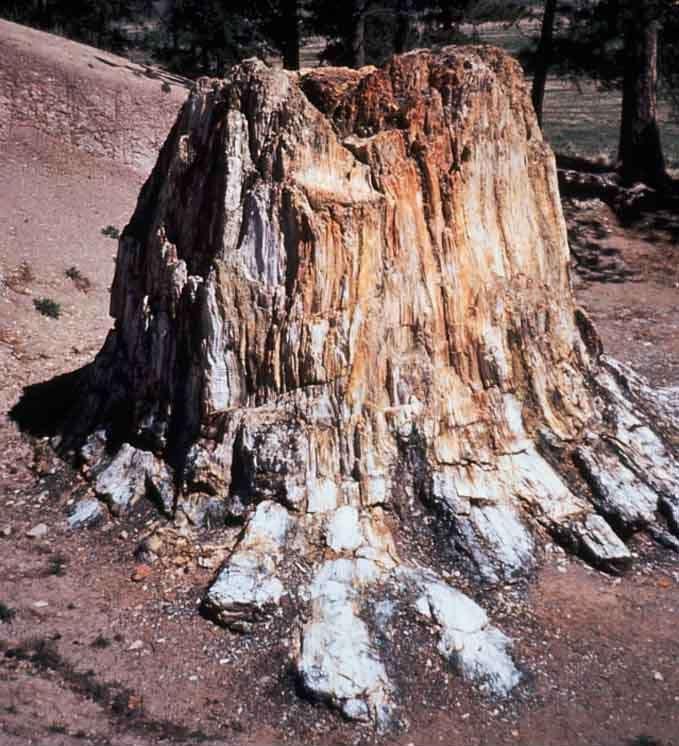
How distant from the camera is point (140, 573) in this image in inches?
246

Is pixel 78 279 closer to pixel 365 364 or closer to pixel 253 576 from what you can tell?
pixel 365 364

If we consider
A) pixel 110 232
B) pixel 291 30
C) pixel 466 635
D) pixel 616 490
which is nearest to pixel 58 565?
pixel 466 635

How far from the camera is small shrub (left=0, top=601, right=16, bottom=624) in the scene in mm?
5820

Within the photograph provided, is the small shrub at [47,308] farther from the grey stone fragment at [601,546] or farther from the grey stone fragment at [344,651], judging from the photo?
the grey stone fragment at [601,546]

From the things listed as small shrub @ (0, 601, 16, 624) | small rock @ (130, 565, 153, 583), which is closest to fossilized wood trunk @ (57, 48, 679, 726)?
small rock @ (130, 565, 153, 583)

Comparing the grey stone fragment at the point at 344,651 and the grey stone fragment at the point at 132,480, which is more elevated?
the grey stone fragment at the point at 132,480

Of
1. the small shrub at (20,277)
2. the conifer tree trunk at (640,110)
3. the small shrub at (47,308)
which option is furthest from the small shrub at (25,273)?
the conifer tree trunk at (640,110)

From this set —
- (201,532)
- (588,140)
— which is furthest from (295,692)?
(588,140)

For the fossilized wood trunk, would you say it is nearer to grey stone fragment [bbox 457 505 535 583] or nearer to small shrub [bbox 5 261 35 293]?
grey stone fragment [bbox 457 505 535 583]

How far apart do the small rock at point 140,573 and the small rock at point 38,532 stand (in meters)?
0.96

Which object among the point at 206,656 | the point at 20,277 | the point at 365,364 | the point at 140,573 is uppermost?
the point at 365,364

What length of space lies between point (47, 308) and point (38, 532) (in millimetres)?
4810

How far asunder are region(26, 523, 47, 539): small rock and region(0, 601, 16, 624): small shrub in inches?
35.2

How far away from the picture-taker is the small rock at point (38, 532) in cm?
678
